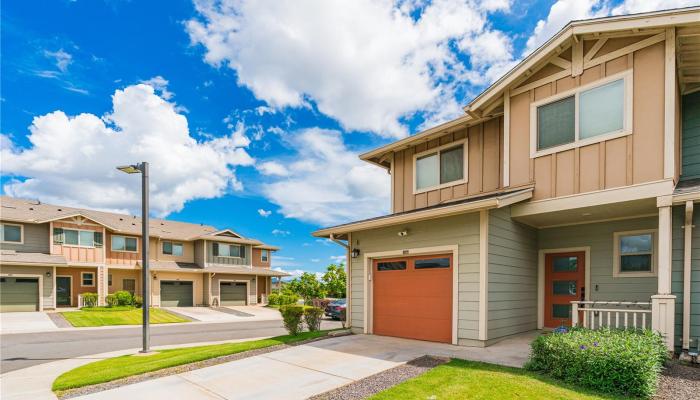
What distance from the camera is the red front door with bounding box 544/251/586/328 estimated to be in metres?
8.69

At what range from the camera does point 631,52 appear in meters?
6.82

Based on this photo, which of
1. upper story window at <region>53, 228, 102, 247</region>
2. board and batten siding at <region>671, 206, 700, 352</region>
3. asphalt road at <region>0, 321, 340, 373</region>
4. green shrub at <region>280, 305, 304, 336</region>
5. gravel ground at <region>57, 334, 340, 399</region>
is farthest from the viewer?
upper story window at <region>53, 228, 102, 247</region>

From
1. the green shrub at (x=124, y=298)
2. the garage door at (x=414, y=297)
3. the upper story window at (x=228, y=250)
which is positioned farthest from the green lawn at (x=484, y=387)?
the upper story window at (x=228, y=250)

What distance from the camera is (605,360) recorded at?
450 centimetres

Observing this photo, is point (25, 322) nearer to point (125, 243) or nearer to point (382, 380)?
point (125, 243)

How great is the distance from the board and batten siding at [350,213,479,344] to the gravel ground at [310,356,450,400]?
1.37 meters

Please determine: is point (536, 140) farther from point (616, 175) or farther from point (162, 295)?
point (162, 295)

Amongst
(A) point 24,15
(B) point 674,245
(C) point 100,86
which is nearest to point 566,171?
(B) point 674,245

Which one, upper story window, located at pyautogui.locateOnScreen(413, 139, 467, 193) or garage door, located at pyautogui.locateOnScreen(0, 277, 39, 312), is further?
garage door, located at pyautogui.locateOnScreen(0, 277, 39, 312)

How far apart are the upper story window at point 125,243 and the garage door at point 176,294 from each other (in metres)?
3.12

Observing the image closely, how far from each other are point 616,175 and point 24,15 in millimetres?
14578

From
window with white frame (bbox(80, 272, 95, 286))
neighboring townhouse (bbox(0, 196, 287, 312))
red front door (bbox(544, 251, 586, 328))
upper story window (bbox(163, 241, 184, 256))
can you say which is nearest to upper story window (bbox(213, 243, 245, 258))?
neighboring townhouse (bbox(0, 196, 287, 312))

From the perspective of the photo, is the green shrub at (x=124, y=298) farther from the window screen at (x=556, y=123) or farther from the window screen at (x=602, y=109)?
the window screen at (x=602, y=109)

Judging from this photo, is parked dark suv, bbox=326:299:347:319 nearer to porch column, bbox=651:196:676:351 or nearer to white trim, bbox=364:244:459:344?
white trim, bbox=364:244:459:344
